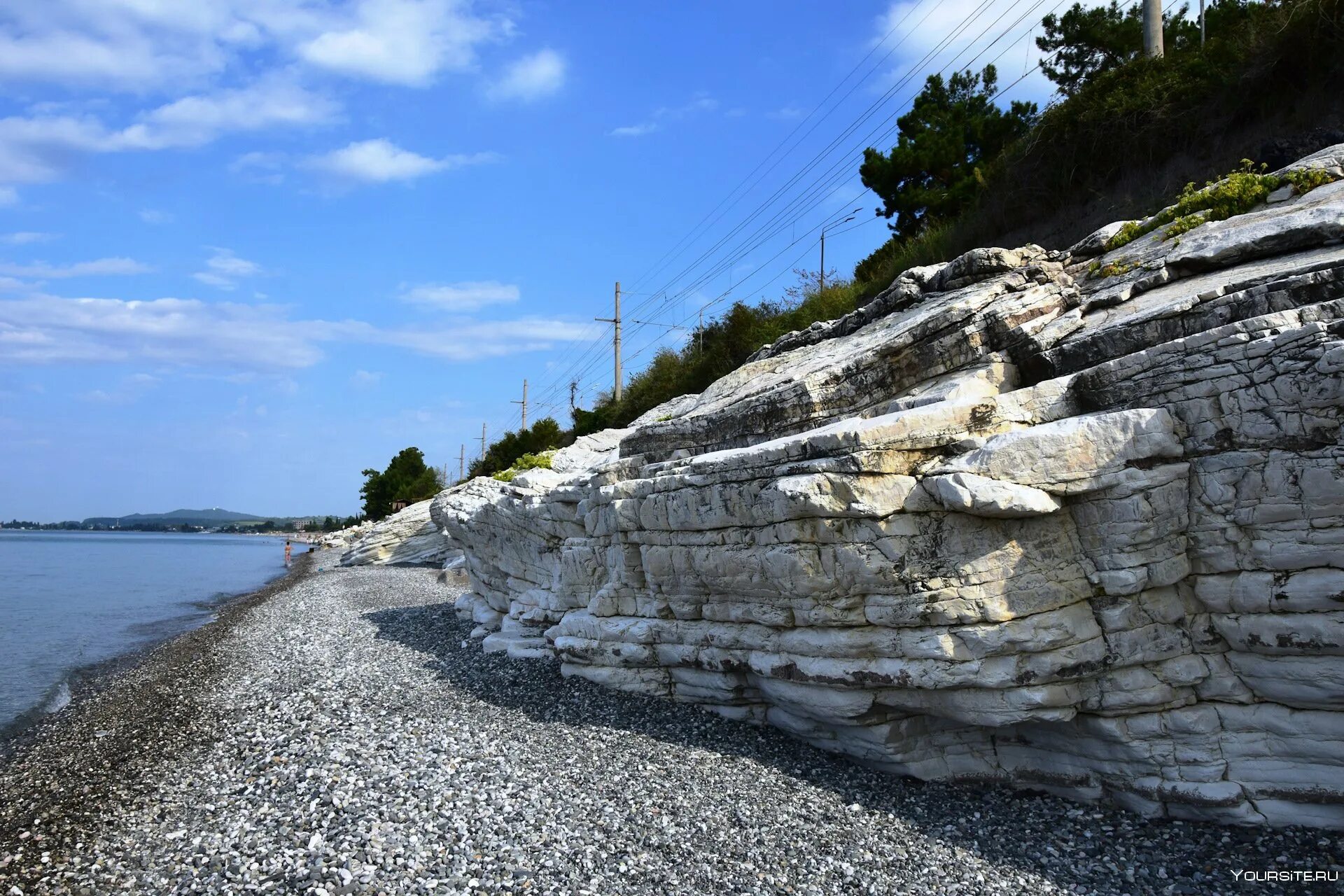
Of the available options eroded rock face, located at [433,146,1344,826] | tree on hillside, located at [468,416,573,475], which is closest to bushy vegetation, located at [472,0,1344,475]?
eroded rock face, located at [433,146,1344,826]

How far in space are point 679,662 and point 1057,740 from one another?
17.9 ft

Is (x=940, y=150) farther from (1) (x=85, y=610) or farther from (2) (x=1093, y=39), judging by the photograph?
(1) (x=85, y=610)

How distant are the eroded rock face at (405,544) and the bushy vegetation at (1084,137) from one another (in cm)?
2035

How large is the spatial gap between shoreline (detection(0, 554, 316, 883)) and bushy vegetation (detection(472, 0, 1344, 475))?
18.5 meters

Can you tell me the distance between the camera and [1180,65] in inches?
792

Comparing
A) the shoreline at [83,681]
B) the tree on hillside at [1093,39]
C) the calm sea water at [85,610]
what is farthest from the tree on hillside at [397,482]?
the tree on hillside at [1093,39]

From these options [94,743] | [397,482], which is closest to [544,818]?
[94,743]

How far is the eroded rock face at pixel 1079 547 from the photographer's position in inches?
306

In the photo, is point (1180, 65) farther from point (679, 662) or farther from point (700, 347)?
point (700, 347)

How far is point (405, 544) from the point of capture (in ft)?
159

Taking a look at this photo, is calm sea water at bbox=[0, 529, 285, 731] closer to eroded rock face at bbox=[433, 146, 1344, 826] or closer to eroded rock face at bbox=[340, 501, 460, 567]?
eroded rock face at bbox=[340, 501, 460, 567]

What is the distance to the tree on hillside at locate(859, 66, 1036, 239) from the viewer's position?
98.8 feet

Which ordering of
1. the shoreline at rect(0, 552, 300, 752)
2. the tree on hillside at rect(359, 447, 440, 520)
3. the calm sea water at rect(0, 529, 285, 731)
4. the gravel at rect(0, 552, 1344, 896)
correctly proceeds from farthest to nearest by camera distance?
the tree on hillside at rect(359, 447, 440, 520) < the calm sea water at rect(0, 529, 285, 731) < the shoreline at rect(0, 552, 300, 752) < the gravel at rect(0, 552, 1344, 896)

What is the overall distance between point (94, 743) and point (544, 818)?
1081cm
